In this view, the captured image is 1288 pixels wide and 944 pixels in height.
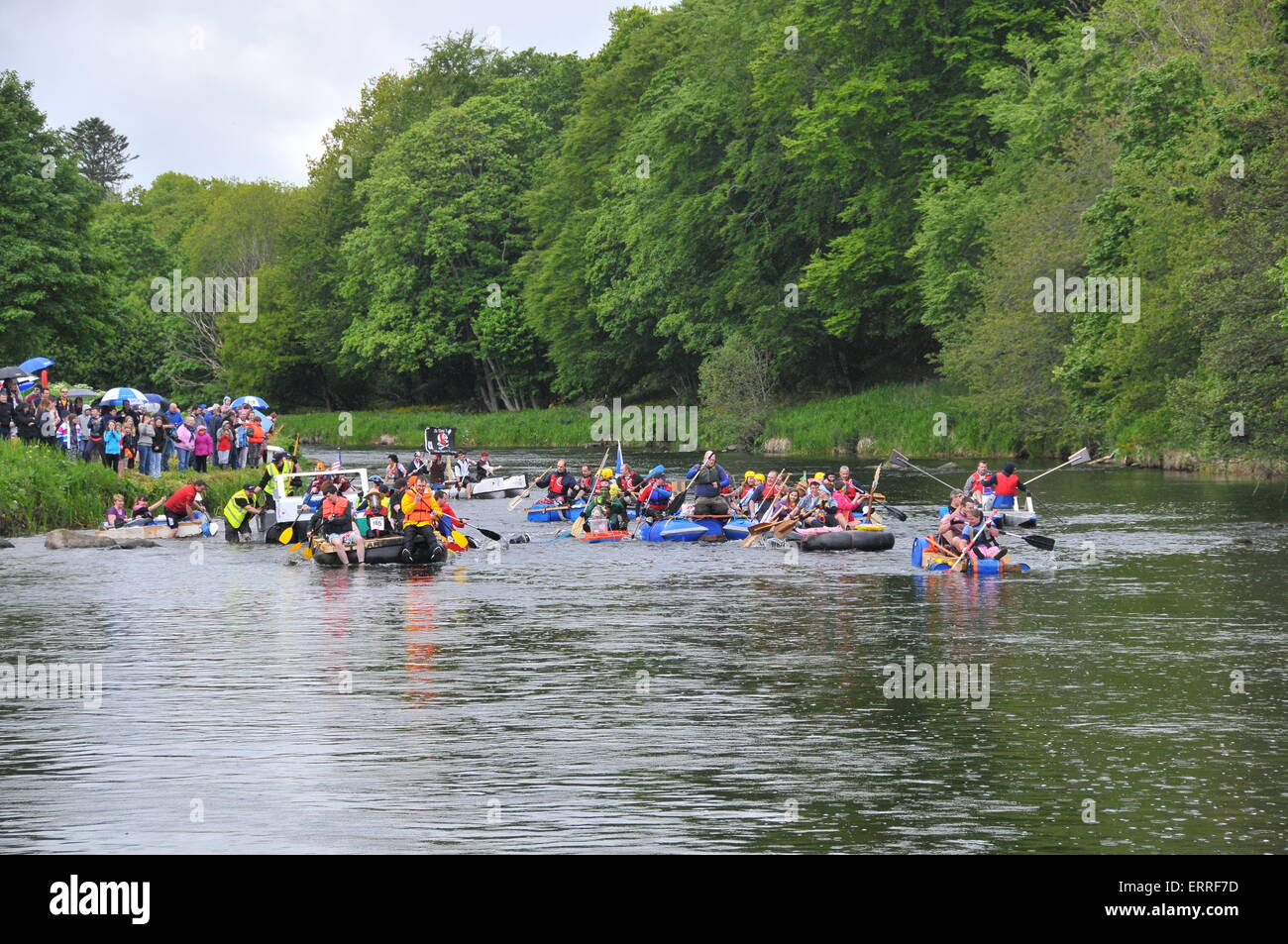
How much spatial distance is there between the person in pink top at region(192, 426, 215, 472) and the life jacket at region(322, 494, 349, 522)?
1041cm

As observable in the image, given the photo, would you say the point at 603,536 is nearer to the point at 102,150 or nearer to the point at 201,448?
the point at 201,448

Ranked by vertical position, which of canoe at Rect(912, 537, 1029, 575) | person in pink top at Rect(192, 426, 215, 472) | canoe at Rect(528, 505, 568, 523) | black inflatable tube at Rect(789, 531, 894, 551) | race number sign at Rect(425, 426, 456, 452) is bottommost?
canoe at Rect(912, 537, 1029, 575)

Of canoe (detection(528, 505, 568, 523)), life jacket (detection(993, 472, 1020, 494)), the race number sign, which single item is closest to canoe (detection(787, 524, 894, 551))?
life jacket (detection(993, 472, 1020, 494))

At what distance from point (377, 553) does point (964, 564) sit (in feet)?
34.0

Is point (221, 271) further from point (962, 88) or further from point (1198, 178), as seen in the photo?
point (1198, 178)

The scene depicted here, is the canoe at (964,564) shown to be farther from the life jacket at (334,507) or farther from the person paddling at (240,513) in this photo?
the person paddling at (240,513)

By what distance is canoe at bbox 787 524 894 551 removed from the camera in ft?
104

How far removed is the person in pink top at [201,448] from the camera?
40.2 meters

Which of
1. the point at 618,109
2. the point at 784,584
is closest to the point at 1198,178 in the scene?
the point at 784,584

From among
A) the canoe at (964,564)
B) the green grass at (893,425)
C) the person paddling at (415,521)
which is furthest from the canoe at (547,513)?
the green grass at (893,425)

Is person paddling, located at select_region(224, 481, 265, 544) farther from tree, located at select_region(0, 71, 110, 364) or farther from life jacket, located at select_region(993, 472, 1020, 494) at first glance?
tree, located at select_region(0, 71, 110, 364)

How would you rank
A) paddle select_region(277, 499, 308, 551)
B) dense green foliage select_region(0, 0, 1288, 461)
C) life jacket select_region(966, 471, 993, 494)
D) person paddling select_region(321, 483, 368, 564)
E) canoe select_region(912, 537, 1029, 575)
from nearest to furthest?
canoe select_region(912, 537, 1029, 575) < person paddling select_region(321, 483, 368, 564) < life jacket select_region(966, 471, 993, 494) < paddle select_region(277, 499, 308, 551) < dense green foliage select_region(0, 0, 1288, 461)

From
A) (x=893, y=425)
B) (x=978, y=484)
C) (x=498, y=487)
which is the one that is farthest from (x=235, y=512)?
(x=893, y=425)

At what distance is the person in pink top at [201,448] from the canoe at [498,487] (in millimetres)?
10239
